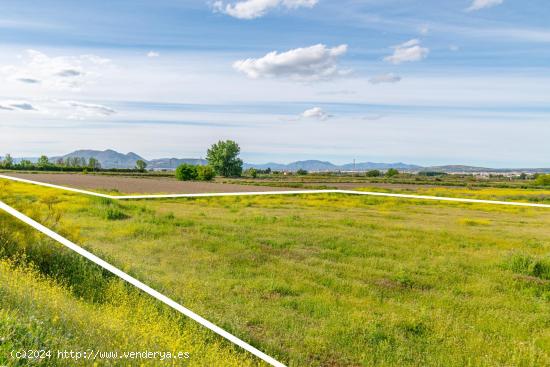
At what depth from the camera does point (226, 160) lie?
15680mm

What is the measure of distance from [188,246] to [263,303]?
4.77 m

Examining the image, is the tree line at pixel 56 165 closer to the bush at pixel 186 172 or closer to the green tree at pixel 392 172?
the bush at pixel 186 172

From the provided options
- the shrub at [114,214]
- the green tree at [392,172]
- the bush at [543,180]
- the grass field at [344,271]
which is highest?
the green tree at [392,172]

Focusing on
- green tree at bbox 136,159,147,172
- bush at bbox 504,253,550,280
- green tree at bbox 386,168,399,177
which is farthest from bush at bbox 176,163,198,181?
green tree at bbox 386,168,399,177

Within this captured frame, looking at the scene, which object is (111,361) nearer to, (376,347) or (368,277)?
(376,347)

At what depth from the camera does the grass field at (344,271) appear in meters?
8.00

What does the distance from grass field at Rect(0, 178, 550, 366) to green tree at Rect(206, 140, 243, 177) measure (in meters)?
2.43

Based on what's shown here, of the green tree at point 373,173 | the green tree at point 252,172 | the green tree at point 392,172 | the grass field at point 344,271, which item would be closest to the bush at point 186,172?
the grass field at point 344,271

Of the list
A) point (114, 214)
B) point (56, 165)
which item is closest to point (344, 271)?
point (114, 214)

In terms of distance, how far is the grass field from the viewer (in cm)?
800

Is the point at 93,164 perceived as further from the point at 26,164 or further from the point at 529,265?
the point at 529,265

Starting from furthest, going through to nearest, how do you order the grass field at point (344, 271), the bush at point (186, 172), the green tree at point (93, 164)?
the bush at point (186, 172) < the green tree at point (93, 164) < the grass field at point (344, 271)

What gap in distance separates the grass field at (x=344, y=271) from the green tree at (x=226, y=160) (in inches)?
95.6

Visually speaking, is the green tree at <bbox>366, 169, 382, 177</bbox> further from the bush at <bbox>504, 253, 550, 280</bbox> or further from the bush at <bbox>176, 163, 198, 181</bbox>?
the bush at <bbox>176, 163, 198, 181</bbox>
